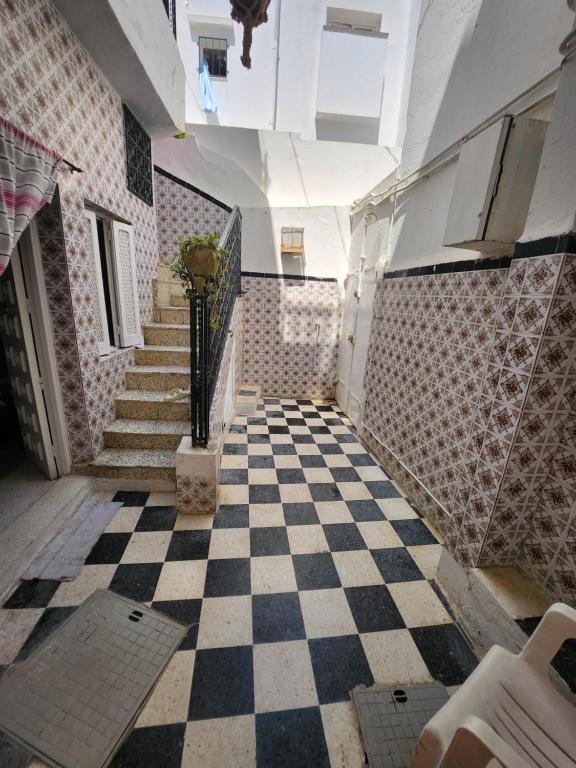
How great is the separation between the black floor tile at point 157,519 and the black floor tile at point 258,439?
1423 mm

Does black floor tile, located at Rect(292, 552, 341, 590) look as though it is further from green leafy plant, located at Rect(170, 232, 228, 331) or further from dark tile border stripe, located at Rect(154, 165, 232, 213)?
dark tile border stripe, located at Rect(154, 165, 232, 213)

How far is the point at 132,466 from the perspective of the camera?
2803 mm

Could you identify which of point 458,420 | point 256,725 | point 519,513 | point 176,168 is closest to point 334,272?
point 176,168

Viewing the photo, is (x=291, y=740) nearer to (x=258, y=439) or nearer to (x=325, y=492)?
(x=325, y=492)

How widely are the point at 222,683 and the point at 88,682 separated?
60 centimetres

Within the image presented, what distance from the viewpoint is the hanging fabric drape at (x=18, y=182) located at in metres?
1.61

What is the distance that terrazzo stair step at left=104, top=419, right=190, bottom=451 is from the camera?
300 centimetres

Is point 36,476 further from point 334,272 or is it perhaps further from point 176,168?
point 176,168

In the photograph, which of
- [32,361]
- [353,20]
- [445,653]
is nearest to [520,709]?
[445,653]

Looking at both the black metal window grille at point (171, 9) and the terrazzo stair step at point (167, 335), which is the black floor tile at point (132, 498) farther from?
the black metal window grille at point (171, 9)

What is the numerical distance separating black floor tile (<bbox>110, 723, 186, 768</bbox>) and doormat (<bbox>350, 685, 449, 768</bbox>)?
0.75 metres

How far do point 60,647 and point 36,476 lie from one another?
1616 millimetres

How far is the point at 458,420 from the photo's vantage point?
7.66 feet

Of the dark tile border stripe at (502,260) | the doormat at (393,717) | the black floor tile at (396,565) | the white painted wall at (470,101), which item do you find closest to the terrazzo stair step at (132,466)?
the black floor tile at (396,565)
